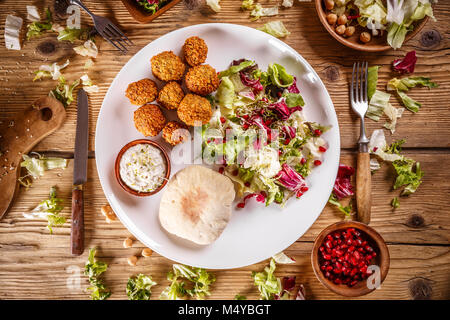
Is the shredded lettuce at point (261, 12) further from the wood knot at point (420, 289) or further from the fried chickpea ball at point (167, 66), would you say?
the wood knot at point (420, 289)

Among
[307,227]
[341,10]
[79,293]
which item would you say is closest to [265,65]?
[341,10]

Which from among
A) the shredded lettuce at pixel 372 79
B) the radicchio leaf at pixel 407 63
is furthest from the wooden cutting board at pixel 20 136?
the radicchio leaf at pixel 407 63

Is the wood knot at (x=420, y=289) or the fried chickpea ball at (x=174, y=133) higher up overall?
the fried chickpea ball at (x=174, y=133)

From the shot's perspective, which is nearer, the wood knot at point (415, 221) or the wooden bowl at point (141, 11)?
the wooden bowl at point (141, 11)

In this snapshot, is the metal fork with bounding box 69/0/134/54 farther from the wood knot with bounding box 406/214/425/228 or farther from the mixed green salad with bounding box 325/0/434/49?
the wood knot with bounding box 406/214/425/228

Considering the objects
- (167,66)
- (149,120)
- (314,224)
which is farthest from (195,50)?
(314,224)

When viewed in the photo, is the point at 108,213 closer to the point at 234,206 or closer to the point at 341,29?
the point at 234,206

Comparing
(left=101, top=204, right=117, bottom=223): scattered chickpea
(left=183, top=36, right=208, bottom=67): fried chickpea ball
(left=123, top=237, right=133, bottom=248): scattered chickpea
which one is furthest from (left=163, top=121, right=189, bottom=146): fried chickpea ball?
(left=123, top=237, right=133, bottom=248): scattered chickpea
